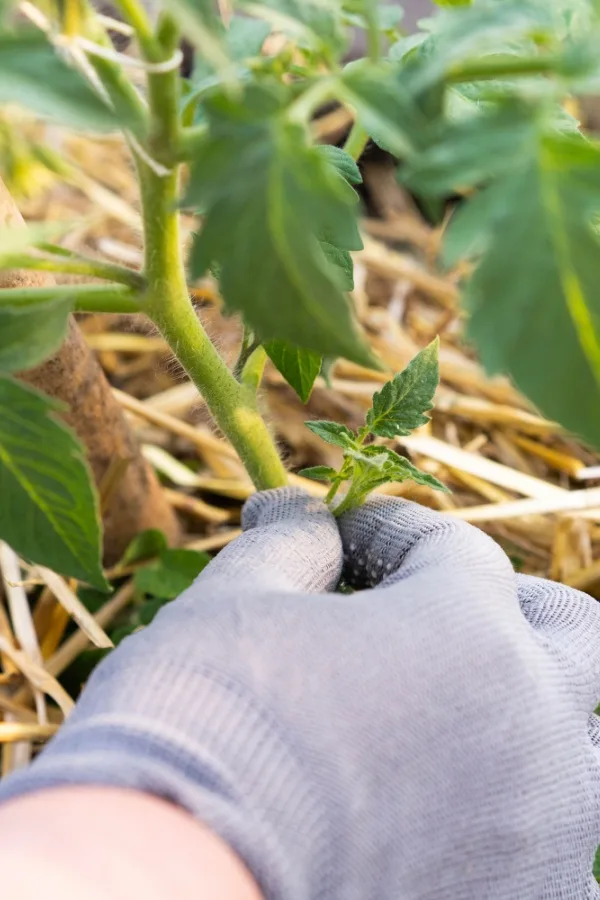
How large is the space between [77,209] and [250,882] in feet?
4.48

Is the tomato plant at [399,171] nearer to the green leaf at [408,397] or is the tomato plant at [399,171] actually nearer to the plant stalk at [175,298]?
the plant stalk at [175,298]

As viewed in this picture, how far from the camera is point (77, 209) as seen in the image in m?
1.56

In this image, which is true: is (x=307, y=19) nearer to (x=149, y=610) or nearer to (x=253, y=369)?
(x=253, y=369)

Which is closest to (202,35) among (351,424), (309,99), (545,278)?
(309,99)

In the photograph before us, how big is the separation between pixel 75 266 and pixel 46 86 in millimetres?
154

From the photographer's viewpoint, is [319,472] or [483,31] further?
[319,472]

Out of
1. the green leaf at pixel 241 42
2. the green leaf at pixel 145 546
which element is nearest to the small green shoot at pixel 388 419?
the green leaf at pixel 241 42

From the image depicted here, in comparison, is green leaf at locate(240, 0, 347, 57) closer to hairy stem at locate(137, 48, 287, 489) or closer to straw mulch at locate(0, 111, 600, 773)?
hairy stem at locate(137, 48, 287, 489)

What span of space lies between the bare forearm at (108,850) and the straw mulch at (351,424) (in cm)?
39

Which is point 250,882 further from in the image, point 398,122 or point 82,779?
point 398,122

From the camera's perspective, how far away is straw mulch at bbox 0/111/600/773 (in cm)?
93

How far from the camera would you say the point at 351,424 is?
122cm

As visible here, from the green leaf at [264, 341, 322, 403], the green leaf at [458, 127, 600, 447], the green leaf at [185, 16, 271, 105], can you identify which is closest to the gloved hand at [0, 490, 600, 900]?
the green leaf at [264, 341, 322, 403]

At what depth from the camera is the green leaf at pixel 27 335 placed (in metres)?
0.44
